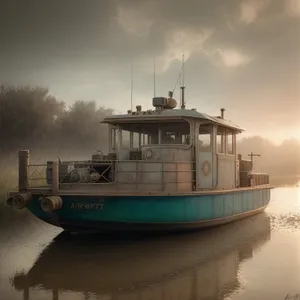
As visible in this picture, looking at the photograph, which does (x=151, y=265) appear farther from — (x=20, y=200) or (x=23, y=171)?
(x=23, y=171)

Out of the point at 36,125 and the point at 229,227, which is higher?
the point at 36,125

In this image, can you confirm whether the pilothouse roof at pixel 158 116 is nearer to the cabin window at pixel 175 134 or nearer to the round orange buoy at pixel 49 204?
the cabin window at pixel 175 134

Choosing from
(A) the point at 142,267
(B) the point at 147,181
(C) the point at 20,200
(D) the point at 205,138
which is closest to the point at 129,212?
(B) the point at 147,181

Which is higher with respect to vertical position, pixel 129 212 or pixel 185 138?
pixel 185 138

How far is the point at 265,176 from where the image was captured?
18953 millimetres

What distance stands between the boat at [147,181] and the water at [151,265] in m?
0.64

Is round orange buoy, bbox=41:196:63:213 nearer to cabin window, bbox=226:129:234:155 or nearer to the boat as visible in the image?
the boat

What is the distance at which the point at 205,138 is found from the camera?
13078 millimetres

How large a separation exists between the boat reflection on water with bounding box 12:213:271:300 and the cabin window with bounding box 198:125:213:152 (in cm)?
265

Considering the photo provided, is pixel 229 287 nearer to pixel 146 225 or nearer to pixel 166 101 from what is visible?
pixel 146 225

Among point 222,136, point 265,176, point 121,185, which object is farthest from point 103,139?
point 121,185

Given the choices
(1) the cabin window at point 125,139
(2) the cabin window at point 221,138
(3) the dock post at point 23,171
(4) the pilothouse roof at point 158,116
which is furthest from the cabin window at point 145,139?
(3) the dock post at point 23,171

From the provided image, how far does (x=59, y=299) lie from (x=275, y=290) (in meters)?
3.69

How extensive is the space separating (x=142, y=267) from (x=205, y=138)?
18.5 ft
